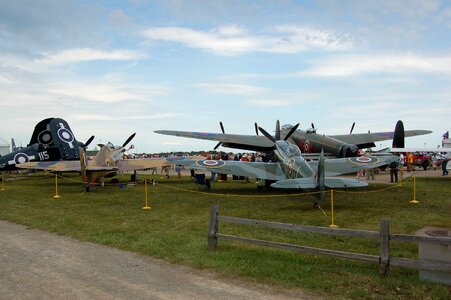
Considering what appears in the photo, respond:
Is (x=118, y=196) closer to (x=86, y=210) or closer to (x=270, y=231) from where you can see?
(x=86, y=210)

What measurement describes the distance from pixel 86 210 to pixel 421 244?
35.6 ft

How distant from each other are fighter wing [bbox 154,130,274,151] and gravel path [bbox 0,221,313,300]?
17.8 metres

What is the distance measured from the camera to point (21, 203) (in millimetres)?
15234

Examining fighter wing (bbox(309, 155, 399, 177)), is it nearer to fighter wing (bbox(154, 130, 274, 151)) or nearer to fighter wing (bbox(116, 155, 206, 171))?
fighter wing (bbox(154, 130, 274, 151))

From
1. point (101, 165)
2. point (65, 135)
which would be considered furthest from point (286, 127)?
point (65, 135)

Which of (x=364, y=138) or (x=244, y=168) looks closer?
(x=244, y=168)

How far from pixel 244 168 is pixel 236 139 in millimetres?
8224

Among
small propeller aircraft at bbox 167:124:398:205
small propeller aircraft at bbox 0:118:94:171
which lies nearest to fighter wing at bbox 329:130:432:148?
small propeller aircraft at bbox 167:124:398:205

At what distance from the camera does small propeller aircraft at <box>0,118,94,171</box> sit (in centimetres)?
2856

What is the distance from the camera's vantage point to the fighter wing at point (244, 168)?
17.0m

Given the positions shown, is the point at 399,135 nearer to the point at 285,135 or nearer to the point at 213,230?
the point at 285,135

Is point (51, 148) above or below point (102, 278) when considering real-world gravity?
above

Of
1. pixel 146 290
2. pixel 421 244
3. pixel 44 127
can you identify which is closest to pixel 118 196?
pixel 146 290

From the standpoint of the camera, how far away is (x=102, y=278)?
6.08 metres
